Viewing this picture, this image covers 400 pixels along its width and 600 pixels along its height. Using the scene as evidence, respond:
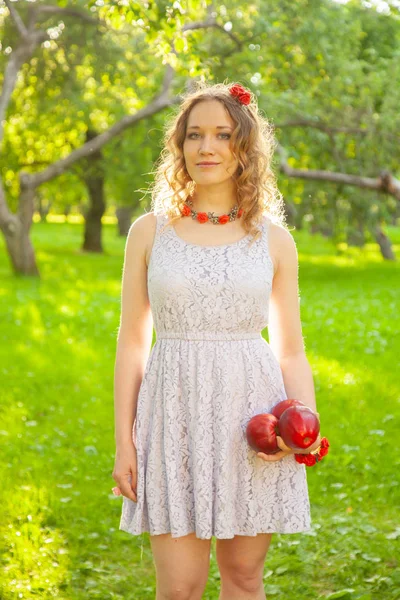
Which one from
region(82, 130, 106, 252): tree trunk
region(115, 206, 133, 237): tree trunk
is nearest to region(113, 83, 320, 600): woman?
region(82, 130, 106, 252): tree trunk

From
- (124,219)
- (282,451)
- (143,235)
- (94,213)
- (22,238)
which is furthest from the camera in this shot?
(124,219)

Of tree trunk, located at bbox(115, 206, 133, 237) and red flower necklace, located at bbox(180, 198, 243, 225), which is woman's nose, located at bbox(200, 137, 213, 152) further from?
tree trunk, located at bbox(115, 206, 133, 237)

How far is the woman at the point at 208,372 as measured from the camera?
3031 mm

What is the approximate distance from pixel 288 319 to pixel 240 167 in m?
0.58

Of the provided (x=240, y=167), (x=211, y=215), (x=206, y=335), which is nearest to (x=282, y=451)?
(x=206, y=335)

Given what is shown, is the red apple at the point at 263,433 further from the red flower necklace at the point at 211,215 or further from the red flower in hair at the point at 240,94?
the red flower in hair at the point at 240,94

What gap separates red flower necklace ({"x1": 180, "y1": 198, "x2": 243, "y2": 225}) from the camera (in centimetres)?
317

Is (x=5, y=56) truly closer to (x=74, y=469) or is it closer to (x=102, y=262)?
(x=102, y=262)

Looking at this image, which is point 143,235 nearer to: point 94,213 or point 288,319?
point 288,319

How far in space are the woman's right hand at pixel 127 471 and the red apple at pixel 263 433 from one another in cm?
42

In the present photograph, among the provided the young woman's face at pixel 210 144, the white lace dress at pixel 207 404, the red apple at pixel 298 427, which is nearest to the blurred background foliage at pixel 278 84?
the young woman's face at pixel 210 144

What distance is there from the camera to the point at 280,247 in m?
3.19

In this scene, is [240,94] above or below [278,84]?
below

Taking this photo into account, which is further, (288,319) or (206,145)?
(288,319)
